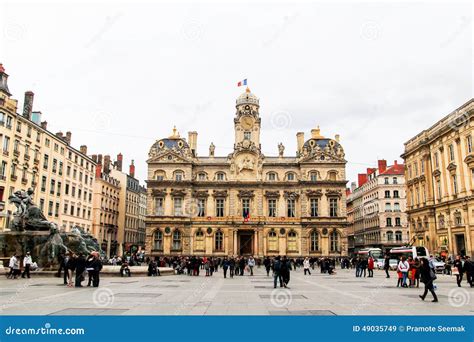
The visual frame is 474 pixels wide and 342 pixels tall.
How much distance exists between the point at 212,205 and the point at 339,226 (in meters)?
19.1

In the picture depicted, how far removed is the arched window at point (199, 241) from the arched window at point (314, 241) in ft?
52.8

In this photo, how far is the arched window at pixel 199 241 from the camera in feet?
200

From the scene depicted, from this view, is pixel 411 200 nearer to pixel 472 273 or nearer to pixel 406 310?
pixel 472 273

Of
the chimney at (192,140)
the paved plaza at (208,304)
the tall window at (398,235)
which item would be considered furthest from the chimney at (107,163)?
the paved plaza at (208,304)

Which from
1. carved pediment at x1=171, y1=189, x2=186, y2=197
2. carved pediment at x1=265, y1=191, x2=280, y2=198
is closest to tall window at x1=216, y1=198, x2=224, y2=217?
carved pediment at x1=171, y1=189, x2=186, y2=197

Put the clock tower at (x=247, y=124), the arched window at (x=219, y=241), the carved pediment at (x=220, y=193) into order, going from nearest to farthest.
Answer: the arched window at (x=219, y=241)
the carved pediment at (x=220, y=193)
the clock tower at (x=247, y=124)

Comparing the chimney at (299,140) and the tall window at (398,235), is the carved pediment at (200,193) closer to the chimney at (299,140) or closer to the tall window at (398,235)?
the chimney at (299,140)

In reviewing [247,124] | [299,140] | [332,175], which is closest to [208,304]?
[332,175]

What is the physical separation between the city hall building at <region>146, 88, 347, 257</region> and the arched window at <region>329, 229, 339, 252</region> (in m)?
0.15

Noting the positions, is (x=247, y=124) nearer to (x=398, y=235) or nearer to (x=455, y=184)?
(x=455, y=184)

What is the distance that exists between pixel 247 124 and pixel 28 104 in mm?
30907

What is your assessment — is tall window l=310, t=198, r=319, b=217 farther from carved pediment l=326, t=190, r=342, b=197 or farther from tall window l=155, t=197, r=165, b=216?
tall window l=155, t=197, r=165, b=216

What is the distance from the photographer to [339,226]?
60.4m
